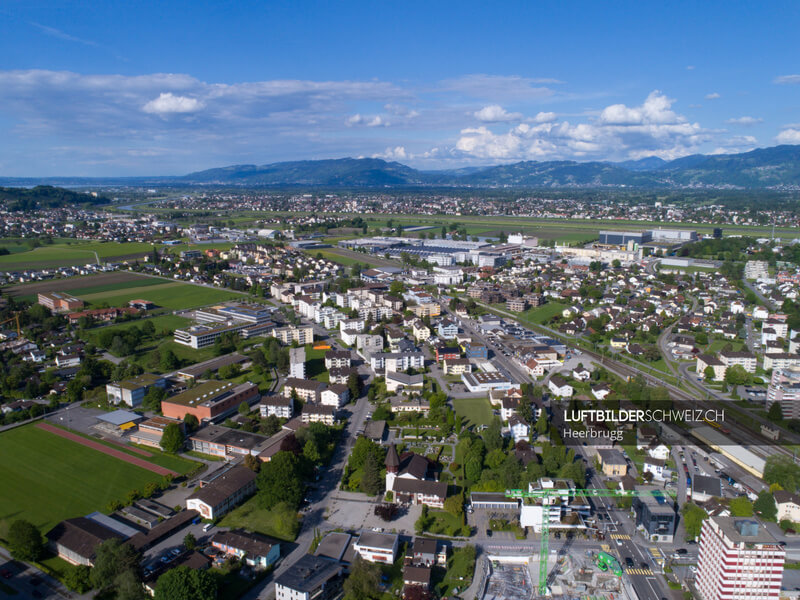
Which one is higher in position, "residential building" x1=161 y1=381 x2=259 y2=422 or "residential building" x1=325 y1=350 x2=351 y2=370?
"residential building" x1=325 y1=350 x2=351 y2=370

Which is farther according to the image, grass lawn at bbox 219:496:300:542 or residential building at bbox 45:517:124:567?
grass lawn at bbox 219:496:300:542

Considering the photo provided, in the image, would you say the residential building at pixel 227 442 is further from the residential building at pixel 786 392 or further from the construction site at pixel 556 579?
the residential building at pixel 786 392

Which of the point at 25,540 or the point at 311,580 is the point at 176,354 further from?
the point at 311,580

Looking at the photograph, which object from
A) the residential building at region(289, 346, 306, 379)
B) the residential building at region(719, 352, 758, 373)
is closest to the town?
the residential building at region(719, 352, 758, 373)

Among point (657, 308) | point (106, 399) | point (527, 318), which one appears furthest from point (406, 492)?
point (657, 308)

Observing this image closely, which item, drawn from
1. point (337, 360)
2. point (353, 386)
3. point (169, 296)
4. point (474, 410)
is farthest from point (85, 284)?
point (474, 410)

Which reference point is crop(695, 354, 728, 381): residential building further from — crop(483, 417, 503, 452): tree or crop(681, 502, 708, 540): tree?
crop(483, 417, 503, 452): tree
